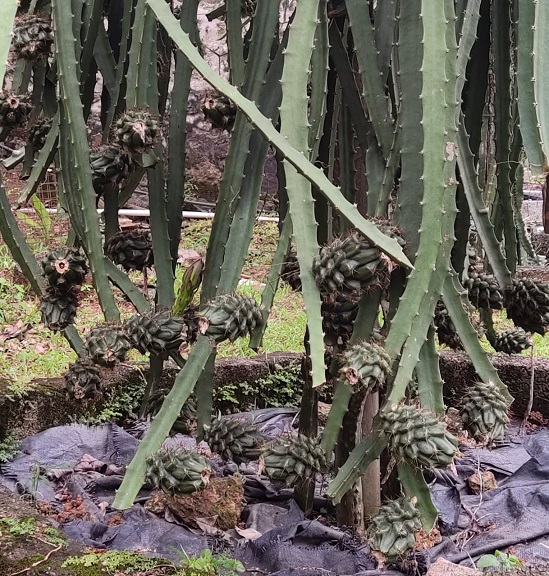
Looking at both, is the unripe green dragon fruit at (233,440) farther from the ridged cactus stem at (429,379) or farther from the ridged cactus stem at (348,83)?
the ridged cactus stem at (348,83)

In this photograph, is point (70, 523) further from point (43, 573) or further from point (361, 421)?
point (361, 421)

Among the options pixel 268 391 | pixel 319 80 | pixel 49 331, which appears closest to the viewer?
pixel 319 80

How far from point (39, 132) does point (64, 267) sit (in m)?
0.43

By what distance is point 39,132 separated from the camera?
1566 mm

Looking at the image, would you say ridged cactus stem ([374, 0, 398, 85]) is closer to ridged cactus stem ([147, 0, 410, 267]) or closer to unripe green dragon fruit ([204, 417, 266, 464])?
ridged cactus stem ([147, 0, 410, 267])

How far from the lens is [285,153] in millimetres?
928

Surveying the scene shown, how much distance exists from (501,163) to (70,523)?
133 centimetres

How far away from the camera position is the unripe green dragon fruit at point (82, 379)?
146 centimetres

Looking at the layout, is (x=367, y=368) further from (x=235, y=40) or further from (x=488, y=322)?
(x=488, y=322)

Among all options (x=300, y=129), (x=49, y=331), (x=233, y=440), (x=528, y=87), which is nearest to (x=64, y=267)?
(x=233, y=440)

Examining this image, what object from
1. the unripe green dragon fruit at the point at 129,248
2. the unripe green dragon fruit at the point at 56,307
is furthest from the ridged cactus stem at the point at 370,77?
the unripe green dragon fruit at the point at 56,307

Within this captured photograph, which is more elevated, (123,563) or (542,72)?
(542,72)

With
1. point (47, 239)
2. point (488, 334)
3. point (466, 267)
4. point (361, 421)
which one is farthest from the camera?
point (47, 239)

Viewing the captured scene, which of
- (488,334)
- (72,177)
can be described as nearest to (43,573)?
(72,177)
